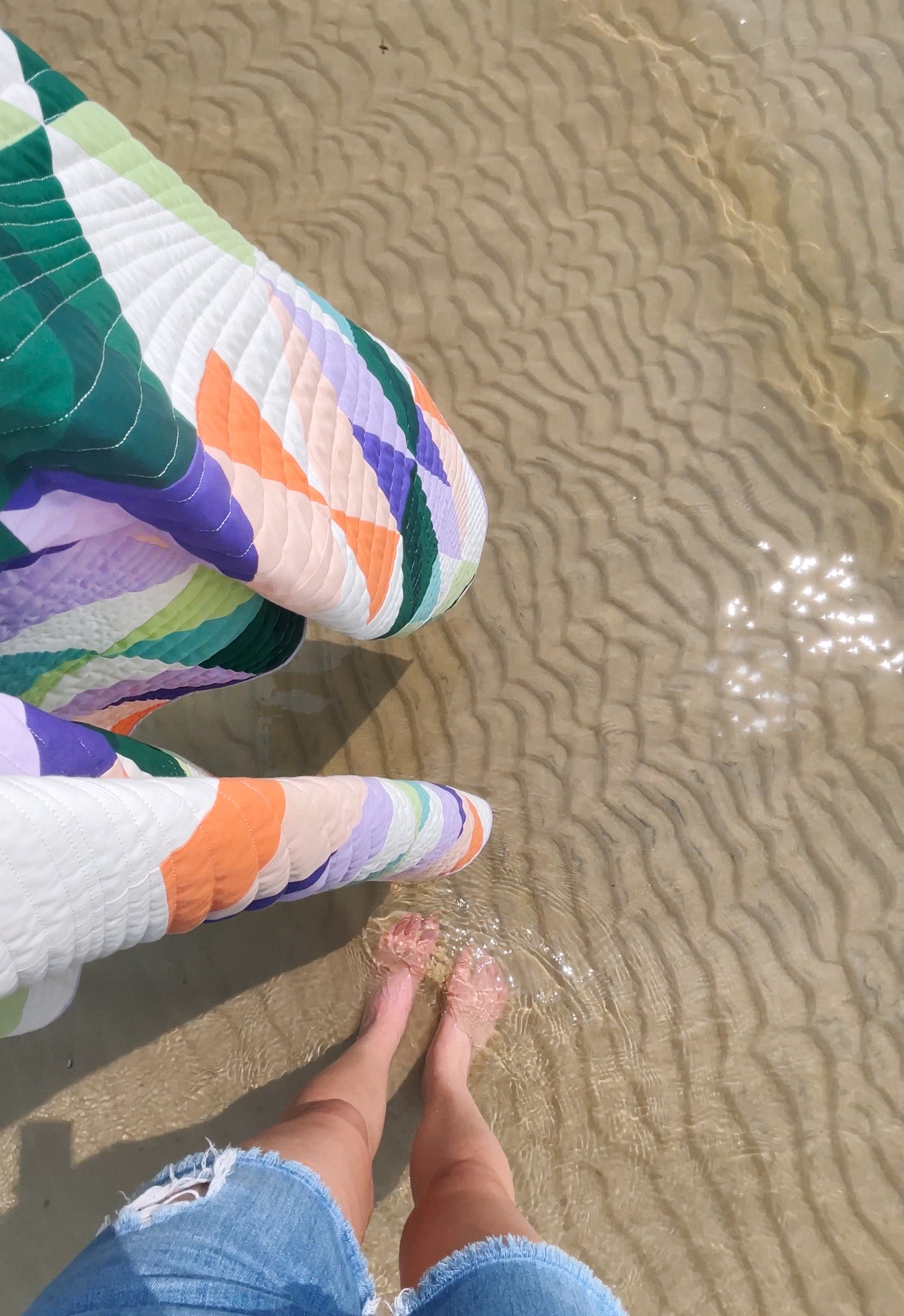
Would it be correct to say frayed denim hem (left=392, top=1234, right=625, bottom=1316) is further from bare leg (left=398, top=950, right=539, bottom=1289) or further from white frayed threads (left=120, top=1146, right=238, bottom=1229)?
white frayed threads (left=120, top=1146, right=238, bottom=1229)

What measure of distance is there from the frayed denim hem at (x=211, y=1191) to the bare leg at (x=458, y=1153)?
0.43 ft

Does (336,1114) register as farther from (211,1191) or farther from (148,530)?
(148,530)

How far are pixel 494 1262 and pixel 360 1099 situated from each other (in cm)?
68

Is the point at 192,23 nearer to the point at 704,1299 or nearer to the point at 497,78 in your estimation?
the point at 497,78

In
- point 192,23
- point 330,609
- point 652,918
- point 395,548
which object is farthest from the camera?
point 192,23

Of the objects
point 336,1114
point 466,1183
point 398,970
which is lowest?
point 398,970

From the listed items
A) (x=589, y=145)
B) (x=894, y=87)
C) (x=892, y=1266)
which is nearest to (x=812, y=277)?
(x=894, y=87)

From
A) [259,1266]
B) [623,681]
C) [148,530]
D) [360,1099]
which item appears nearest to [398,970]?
[360,1099]

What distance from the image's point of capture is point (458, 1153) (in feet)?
4.47

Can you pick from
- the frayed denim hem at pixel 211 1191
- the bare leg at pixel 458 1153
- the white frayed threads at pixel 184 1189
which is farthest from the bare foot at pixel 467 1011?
the white frayed threads at pixel 184 1189

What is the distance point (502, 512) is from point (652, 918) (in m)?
1.06

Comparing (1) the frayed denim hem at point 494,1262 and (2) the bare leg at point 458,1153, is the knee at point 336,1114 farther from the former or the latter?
(1) the frayed denim hem at point 494,1262

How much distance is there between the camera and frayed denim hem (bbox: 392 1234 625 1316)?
2.67 ft

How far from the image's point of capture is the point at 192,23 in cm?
238
